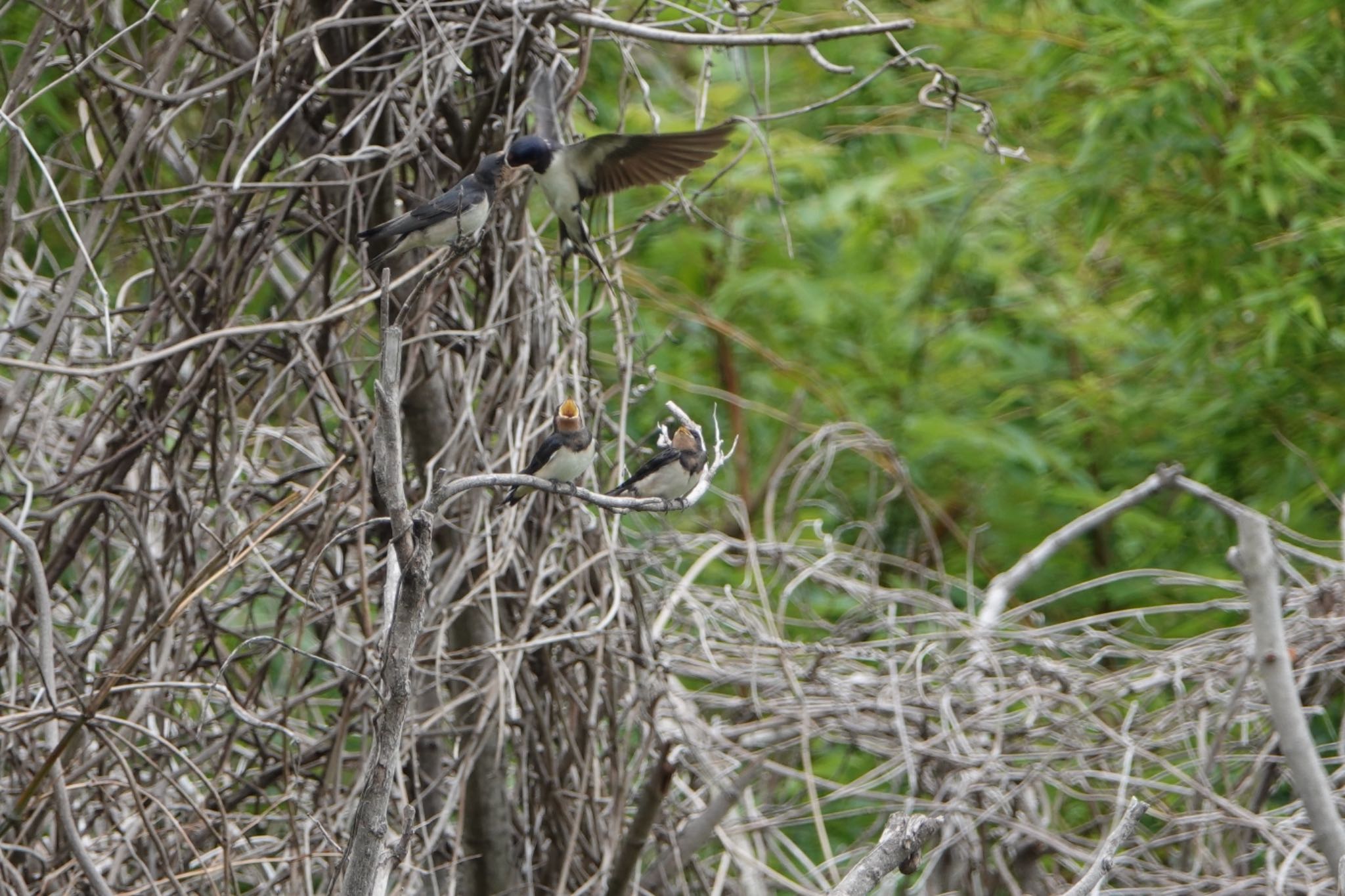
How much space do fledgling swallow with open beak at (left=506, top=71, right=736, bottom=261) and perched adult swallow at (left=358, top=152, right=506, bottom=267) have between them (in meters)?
0.19

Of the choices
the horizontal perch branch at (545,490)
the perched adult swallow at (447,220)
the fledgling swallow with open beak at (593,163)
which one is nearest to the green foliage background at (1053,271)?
the fledgling swallow with open beak at (593,163)

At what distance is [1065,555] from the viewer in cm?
593

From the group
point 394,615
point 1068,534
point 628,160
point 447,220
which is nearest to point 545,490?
point 394,615

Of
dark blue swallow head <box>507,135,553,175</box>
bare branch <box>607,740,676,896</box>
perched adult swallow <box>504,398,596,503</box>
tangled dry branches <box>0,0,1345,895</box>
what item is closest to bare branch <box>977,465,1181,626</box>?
tangled dry branches <box>0,0,1345,895</box>

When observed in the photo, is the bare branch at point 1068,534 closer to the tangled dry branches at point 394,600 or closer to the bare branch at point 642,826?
the tangled dry branches at point 394,600

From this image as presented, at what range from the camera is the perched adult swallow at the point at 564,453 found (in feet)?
8.23

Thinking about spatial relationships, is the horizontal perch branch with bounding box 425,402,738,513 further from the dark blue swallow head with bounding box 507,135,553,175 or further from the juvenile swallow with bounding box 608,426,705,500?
the dark blue swallow head with bounding box 507,135,553,175

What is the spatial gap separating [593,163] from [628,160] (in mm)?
74

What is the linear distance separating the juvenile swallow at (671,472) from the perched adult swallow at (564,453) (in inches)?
3.8

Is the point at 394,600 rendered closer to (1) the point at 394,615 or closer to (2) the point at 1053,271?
(1) the point at 394,615

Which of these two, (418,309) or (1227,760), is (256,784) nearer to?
(418,309)

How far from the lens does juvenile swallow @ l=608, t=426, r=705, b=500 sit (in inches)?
104

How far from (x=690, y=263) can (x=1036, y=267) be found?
187cm

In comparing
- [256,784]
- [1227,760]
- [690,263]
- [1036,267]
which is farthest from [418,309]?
[1036,267]
